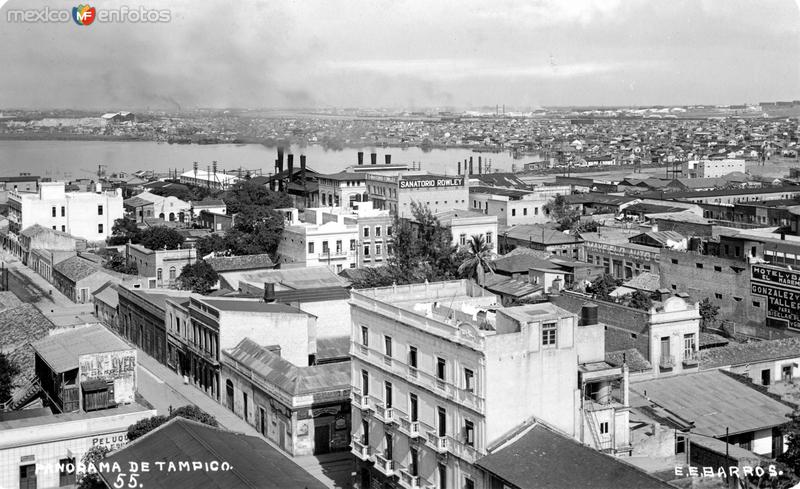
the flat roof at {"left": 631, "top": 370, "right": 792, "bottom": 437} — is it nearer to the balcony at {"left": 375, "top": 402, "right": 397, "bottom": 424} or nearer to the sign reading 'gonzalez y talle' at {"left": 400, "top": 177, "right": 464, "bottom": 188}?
the balcony at {"left": 375, "top": 402, "right": 397, "bottom": 424}

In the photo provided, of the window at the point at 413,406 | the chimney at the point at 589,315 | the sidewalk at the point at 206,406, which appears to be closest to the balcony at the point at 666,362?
the chimney at the point at 589,315

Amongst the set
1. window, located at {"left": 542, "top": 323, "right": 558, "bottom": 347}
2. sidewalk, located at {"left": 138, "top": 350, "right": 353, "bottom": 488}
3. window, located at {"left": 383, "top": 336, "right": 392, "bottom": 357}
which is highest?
window, located at {"left": 542, "top": 323, "right": 558, "bottom": 347}

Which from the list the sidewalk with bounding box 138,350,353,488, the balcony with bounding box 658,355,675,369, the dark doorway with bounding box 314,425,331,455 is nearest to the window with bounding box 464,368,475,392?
the sidewalk with bounding box 138,350,353,488

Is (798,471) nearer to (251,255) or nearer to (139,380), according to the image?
(139,380)

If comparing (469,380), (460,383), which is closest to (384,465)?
(460,383)

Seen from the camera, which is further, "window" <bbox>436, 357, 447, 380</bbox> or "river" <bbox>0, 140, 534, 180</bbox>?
"river" <bbox>0, 140, 534, 180</bbox>

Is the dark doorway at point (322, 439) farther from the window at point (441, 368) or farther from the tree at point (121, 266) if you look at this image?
the tree at point (121, 266)

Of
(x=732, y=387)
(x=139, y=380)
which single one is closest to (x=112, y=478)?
(x=139, y=380)

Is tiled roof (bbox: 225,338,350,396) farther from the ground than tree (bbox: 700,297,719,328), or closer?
farther from the ground
